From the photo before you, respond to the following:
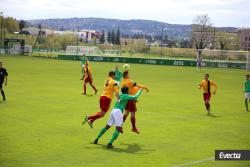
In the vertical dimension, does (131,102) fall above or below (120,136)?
above

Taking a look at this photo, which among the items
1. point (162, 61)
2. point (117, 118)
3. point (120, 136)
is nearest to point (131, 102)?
point (120, 136)

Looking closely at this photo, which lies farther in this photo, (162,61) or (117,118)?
(162,61)

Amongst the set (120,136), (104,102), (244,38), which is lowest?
(120,136)

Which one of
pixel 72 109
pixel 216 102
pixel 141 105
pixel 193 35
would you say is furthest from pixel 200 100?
pixel 193 35

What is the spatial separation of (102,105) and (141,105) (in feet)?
29.1

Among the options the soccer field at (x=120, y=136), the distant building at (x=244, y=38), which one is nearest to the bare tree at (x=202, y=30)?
the distant building at (x=244, y=38)

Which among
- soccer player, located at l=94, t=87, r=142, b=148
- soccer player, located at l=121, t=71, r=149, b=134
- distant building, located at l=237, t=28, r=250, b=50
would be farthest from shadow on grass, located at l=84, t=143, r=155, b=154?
distant building, located at l=237, t=28, r=250, b=50

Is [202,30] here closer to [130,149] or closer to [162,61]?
[162,61]

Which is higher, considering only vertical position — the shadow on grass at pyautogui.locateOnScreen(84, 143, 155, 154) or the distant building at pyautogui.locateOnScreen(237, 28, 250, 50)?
the distant building at pyautogui.locateOnScreen(237, 28, 250, 50)

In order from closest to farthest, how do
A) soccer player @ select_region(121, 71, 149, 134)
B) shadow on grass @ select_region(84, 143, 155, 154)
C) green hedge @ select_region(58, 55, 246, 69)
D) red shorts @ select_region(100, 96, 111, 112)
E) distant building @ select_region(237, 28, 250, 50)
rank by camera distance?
shadow on grass @ select_region(84, 143, 155, 154), red shorts @ select_region(100, 96, 111, 112), soccer player @ select_region(121, 71, 149, 134), green hedge @ select_region(58, 55, 246, 69), distant building @ select_region(237, 28, 250, 50)

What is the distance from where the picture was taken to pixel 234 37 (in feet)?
401

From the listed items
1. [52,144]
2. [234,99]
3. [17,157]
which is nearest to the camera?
[17,157]

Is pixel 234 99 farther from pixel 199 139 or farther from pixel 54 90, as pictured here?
pixel 199 139

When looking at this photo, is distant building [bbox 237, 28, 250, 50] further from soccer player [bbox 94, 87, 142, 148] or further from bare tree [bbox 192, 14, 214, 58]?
soccer player [bbox 94, 87, 142, 148]
